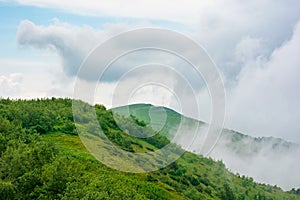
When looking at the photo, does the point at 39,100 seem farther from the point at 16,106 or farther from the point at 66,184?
the point at 66,184

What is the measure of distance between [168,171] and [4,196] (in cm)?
11116

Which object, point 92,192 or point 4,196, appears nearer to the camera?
point 92,192

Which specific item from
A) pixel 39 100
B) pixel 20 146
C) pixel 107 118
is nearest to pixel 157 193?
pixel 20 146

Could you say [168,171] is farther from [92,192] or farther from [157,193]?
[92,192]

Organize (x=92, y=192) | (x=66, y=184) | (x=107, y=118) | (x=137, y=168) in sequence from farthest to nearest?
(x=107, y=118), (x=137, y=168), (x=66, y=184), (x=92, y=192)

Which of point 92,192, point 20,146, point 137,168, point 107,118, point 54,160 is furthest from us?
point 107,118

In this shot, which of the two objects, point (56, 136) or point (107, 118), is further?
point (107, 118)

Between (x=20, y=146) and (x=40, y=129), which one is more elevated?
(x=40, y=129)

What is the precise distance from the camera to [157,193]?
11356 cm

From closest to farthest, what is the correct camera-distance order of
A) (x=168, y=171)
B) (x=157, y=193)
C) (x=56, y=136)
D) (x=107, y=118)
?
(x=157, y=193) < (x=56, y=136) < (x=168, y=171) < (x=107, y=118)

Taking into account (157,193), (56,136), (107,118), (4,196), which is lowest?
(4,196)

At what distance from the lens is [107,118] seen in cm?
19112

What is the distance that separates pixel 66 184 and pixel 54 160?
27.9ft

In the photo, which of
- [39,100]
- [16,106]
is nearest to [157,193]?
[16,106]
